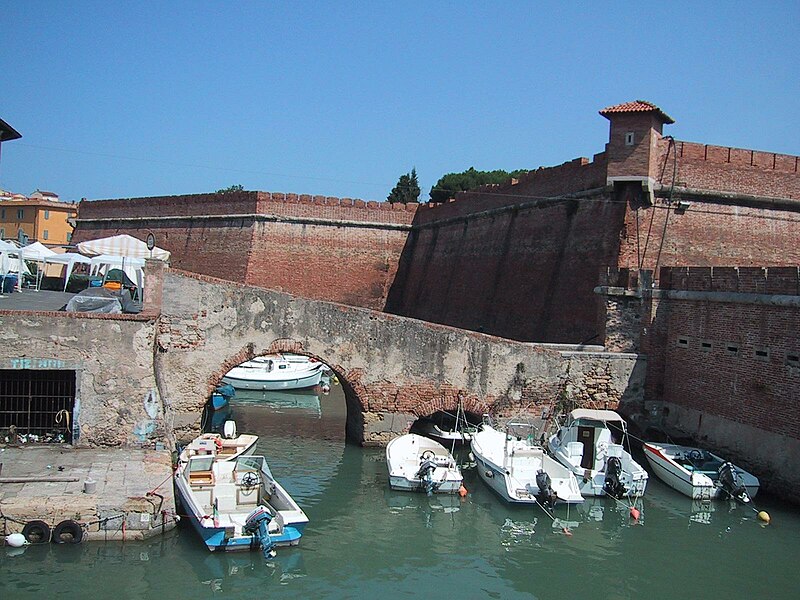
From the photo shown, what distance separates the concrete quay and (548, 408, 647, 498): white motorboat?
7567mm

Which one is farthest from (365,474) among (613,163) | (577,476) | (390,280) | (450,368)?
(390,280)

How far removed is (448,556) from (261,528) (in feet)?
9.24

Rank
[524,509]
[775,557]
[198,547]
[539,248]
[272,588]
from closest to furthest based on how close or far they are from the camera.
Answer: [272,588]
[198,547]
[775,557]
[524,509]
[539,248]

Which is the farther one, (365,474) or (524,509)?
(365,474)

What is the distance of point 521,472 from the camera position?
560 inches

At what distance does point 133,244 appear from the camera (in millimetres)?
23484

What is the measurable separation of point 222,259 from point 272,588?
2416cm

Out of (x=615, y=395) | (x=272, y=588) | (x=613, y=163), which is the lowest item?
(x=272, y=588)

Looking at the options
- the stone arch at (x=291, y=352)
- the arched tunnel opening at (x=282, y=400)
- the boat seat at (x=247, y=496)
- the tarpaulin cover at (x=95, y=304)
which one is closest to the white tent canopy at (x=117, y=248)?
the arched tunnel opening at (x=282, y=400)

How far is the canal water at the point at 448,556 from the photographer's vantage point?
966 cm

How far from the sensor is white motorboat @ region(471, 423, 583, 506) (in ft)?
44.1

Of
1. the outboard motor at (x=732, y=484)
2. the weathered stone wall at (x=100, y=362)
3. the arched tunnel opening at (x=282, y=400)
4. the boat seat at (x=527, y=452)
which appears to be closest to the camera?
the weathered stone wall at (x=100, y=362)

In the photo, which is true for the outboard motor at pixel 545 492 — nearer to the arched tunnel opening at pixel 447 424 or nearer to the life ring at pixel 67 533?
the arched tunnel opening at pixel 447 424

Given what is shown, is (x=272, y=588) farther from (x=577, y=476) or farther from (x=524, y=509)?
(x=577, y=476)
